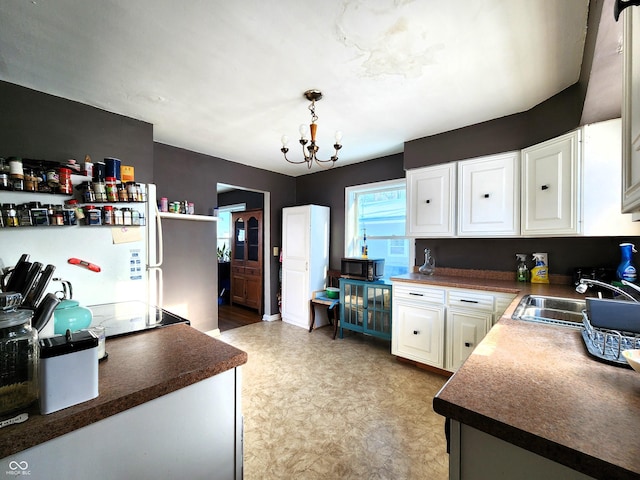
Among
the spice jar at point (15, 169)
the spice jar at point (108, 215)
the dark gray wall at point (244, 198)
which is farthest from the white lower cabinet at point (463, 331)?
the dark gray wall at point (244, 198)

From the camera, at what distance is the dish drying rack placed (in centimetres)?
92

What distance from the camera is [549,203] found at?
217cm

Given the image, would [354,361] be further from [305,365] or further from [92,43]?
[92,43]

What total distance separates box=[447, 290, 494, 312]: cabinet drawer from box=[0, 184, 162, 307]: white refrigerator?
253 centimetres

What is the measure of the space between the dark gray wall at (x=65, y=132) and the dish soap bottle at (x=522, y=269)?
12.0 ft

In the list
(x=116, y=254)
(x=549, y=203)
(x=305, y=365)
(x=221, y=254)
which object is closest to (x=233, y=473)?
(x=116, y=254)

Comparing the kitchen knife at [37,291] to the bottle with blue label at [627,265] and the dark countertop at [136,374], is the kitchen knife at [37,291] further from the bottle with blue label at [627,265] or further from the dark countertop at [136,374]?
the bottle with blue label at [627,265]

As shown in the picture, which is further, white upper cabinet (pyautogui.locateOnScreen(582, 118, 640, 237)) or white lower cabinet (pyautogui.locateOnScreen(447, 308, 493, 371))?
white lower cabinet (pyautogui.locateOnScreen(447, 308, 493, 371))

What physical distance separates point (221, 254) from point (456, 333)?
483 cm

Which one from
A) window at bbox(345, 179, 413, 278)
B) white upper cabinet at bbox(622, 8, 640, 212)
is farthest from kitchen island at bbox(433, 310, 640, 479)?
window at bbox(345, 179, 413, 278)

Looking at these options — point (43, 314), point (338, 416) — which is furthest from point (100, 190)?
point (338, 416)

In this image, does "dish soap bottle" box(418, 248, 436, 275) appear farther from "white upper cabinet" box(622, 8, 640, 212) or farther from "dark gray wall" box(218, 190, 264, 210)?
"dark gray wall" box(218, 190, 264, 210)

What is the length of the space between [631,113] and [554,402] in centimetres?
84

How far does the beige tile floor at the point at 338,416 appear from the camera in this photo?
1.60m
